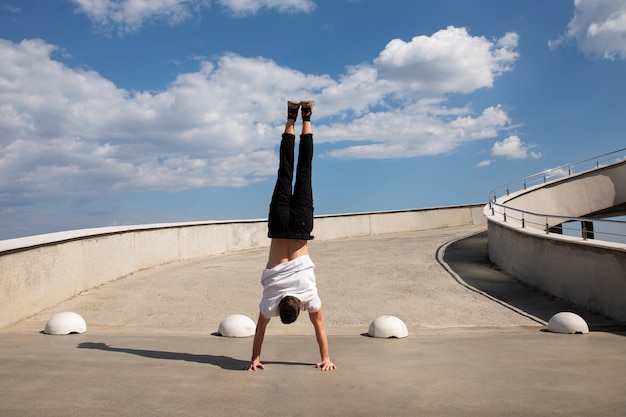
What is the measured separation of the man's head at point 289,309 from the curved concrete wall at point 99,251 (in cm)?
580

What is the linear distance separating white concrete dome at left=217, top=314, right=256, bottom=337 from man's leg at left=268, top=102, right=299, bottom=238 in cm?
266

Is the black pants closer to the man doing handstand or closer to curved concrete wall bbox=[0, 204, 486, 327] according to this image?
the man doing handstand

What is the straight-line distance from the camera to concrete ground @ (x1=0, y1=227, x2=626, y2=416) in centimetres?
396

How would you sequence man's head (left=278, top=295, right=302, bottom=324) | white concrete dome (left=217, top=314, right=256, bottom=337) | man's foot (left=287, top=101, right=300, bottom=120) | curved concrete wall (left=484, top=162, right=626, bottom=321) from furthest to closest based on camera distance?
1. curved concrete wall (left=484, top=162, right=626, bottom=321)
2. white concrete dome (left=217, top=314, right=256, bottom=337)
3. man's foot (left=287, top=101, right=300, bottom=120)
4. man's head (left=278, top=295, right=302, bottom=324)

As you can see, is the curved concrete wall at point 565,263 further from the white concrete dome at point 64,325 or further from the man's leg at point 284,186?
the white concrete dome at point 64,325

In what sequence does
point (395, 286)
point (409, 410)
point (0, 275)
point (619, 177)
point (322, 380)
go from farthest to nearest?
point (619, 177) < point (395, 286) < point (0, 275) < point (322, 380) < point (409, 410)

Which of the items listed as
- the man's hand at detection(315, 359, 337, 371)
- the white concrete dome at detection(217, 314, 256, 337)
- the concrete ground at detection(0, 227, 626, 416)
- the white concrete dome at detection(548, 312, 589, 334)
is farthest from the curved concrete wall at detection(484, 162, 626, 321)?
the white concrete dome at detection(217, 314, 256, 337)

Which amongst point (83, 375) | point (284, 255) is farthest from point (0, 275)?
point (284, 255)

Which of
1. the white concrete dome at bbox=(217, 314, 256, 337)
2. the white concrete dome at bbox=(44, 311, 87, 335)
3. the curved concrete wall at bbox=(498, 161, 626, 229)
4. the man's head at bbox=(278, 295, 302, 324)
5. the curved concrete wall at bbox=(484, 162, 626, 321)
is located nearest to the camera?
the man's head at bbox=(278, 295, 302, 324)

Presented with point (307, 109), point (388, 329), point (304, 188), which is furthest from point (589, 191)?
A: point (304, 188)

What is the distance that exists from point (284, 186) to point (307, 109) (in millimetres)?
1033

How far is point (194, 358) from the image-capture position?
573 cm

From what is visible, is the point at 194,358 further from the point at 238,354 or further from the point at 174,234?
the point at 174,234

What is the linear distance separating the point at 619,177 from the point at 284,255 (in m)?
27.4
